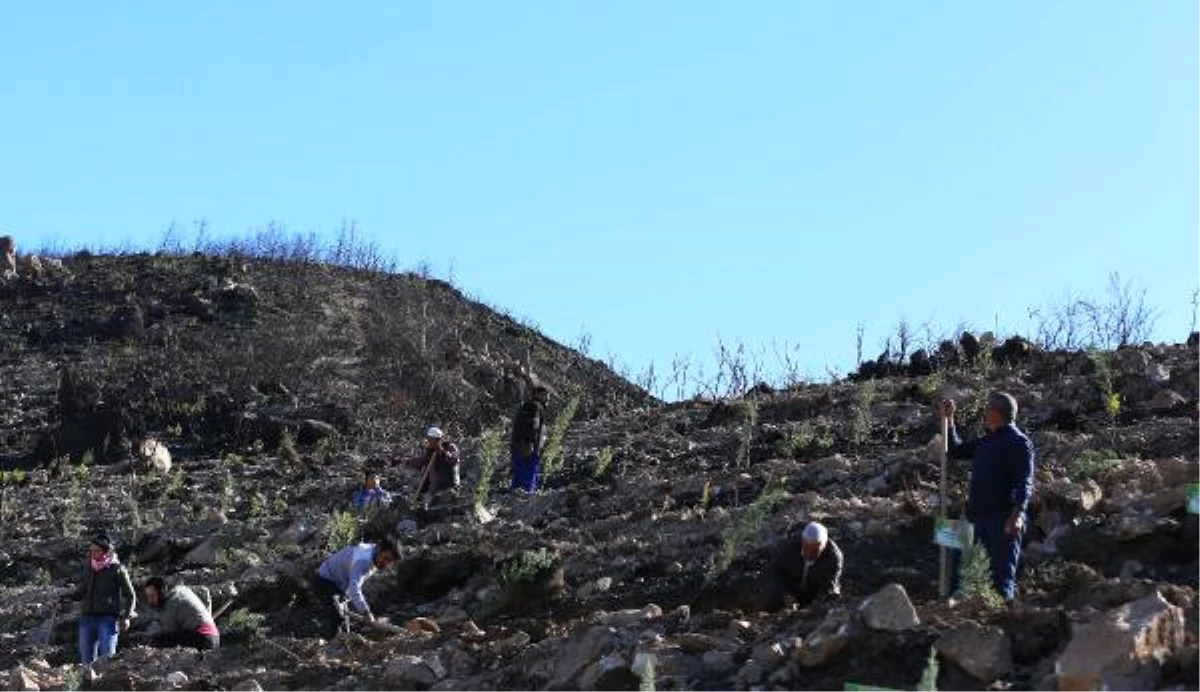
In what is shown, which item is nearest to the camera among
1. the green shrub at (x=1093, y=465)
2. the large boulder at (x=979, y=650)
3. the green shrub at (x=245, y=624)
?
the large boulder at (x=979, y=650)

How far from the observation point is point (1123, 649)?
622 cm

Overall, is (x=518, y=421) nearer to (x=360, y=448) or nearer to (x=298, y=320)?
(x=360, y=448)

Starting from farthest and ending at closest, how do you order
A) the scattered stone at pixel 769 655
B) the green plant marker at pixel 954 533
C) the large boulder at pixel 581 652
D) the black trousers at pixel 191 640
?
the black trousers at pixel 191 640 < the green plant marker at pixel 954 533 < the large boulder at pixel 581 652 < the scattered stone at pixel 769 655

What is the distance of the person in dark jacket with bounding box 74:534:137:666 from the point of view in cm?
1127

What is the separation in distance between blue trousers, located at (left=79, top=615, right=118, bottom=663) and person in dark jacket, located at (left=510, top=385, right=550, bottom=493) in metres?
4.37

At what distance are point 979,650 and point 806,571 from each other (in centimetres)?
236

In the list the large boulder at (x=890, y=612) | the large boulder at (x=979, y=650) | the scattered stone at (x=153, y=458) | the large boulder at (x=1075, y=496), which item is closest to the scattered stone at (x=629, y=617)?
the large boulder at (x=890, y=612)

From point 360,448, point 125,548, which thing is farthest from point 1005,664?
point 360,448

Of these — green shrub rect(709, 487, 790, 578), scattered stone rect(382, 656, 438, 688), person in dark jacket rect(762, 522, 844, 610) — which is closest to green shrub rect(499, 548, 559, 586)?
green shrub rect(709, 487, 790, 578)

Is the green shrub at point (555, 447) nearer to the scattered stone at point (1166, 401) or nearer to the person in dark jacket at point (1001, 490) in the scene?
the scattered stone at point (1166, 401)

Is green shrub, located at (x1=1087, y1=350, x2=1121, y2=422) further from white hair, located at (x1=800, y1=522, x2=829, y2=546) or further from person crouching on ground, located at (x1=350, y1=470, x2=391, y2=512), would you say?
person crouching on ground, located at (x1=350, y1=470, x2=391, y2=512)

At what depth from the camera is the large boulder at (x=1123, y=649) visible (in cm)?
620

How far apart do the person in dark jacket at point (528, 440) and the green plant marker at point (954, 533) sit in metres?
6.91

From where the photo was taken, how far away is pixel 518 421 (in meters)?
14.6
